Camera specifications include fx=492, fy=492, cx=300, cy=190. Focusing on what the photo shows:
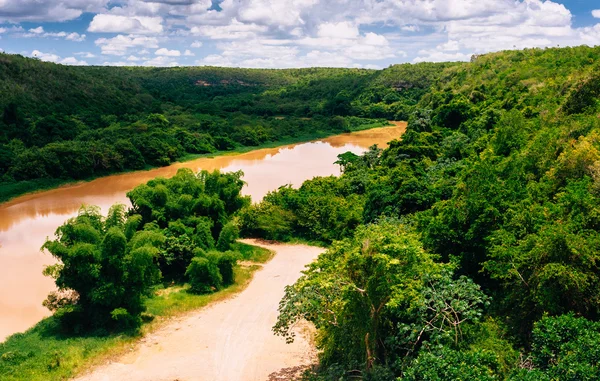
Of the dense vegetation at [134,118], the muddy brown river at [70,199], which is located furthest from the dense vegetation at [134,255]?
the dense vegetation at [134,118]

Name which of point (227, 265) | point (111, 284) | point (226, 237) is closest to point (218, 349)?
point (111, 284)

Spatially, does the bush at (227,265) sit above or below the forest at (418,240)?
below

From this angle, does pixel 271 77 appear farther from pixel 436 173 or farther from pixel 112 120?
pixel 436 173

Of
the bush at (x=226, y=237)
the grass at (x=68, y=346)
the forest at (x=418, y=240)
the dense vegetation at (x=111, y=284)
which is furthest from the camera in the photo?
the bush at (x=226, y=237)

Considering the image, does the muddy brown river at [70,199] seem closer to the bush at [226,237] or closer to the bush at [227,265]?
the bush at [227,265]

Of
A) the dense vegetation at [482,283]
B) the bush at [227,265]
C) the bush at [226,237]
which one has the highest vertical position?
the dense vegetation at [482,283]

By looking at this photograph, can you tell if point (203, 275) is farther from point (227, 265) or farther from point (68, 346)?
point (68, 346)

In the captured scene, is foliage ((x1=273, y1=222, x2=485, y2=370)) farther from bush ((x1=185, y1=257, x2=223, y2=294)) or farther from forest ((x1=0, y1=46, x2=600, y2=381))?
bush ((x1=185, y1=257, x2=223, y2=294))
